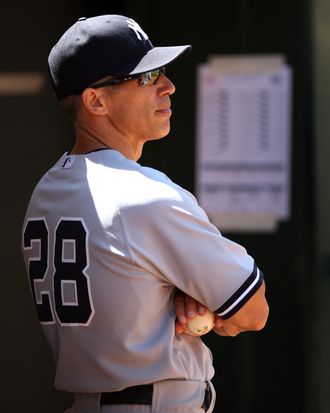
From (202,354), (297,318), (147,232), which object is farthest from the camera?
(297,318)

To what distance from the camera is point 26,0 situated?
223 inches

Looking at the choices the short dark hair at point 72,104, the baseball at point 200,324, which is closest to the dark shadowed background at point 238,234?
the short dark hair at point 72,104

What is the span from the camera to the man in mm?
2627

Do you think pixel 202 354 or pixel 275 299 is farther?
pixel 275 299

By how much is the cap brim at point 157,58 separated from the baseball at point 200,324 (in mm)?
719

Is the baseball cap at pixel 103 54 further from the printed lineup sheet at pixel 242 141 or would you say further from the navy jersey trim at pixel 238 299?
the printed lineup sheet at pixel 242 141

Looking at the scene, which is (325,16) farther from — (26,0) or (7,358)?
(7,358)

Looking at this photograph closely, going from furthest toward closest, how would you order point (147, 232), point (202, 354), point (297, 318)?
point (297, 318) → point (202, 354) → point (147, 232)

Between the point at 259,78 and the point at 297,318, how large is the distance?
4.61 feet

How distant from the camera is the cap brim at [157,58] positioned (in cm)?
280

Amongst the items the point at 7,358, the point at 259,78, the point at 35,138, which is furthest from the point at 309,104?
the point at 7,358

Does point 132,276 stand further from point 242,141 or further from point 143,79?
point 242,141

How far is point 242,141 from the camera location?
18.5ft

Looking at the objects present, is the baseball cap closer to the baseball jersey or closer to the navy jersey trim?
the baseball jersey
